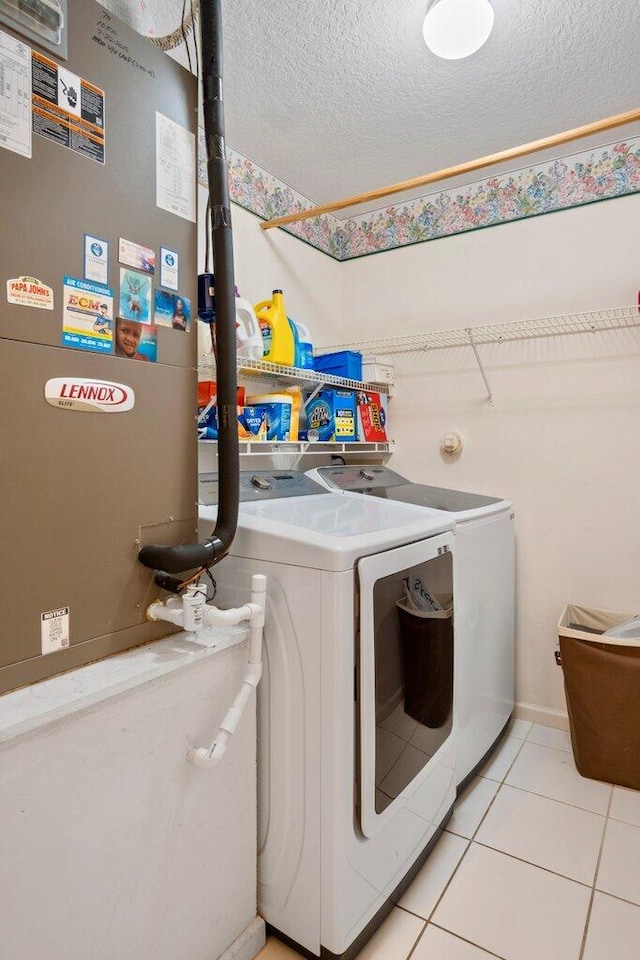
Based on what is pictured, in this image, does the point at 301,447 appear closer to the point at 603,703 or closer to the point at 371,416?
the point at 371,416

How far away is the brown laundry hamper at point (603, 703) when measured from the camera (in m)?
2.00

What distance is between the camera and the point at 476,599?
1987 mm

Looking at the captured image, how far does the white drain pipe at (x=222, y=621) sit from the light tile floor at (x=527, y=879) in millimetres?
704

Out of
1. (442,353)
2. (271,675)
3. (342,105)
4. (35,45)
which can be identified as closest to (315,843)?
(271,675)

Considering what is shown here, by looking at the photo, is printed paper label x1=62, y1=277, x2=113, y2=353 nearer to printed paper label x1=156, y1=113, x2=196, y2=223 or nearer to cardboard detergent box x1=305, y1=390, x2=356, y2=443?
printed paper label x1=156, y1=113, x2=196, y2=223

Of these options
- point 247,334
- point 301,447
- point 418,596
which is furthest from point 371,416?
point 418,596

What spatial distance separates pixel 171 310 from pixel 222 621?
75 centimetres

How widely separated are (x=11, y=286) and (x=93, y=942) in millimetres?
1236

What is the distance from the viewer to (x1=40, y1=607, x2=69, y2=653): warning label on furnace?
3.34 feet

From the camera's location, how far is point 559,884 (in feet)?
5.16

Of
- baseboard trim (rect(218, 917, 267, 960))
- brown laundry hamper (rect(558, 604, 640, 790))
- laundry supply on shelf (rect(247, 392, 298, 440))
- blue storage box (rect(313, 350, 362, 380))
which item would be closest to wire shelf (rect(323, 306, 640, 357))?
blue storage box (rect(313, 350, 362, 380))

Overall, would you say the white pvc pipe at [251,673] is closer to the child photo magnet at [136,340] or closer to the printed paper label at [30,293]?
the child photo magnet at [136,340]

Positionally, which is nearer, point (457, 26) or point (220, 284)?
point (220, 284)

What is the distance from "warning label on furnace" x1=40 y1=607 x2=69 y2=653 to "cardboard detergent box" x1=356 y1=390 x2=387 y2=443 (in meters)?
1.78
